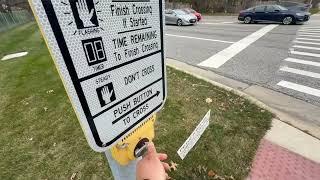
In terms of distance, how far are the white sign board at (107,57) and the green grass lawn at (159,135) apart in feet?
7.07

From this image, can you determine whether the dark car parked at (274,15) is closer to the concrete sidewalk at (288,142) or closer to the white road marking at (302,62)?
the white road marking at (302,62)

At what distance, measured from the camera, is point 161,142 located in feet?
12.1

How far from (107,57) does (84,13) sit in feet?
0.63

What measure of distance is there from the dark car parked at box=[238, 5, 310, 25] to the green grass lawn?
14815 millimetres

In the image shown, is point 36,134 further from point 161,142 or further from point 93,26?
point 93,26

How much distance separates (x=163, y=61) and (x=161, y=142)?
2.52m

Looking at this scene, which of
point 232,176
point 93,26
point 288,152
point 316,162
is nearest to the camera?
point 93,26

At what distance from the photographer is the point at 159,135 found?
12.7 ft

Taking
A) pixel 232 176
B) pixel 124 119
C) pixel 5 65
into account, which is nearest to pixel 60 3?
pixel 124 119

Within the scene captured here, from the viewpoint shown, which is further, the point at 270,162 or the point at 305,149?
the point at 305,149

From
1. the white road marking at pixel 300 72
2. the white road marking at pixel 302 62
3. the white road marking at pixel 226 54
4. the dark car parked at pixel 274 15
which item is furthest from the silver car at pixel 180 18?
the white road marking at pixel 300 72

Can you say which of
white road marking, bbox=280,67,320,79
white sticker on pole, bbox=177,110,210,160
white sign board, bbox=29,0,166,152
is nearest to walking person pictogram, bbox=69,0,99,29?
white sign board, bbox=29,0,166,152

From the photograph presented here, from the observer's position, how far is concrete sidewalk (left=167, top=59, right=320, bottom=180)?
10.3 feet

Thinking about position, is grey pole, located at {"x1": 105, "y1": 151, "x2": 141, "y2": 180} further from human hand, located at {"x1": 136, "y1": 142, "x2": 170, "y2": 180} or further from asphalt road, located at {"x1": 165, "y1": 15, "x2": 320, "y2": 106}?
asphalt road, located at {"x1": 165, "y1": 15, "x2": 320, "y2": 106}
